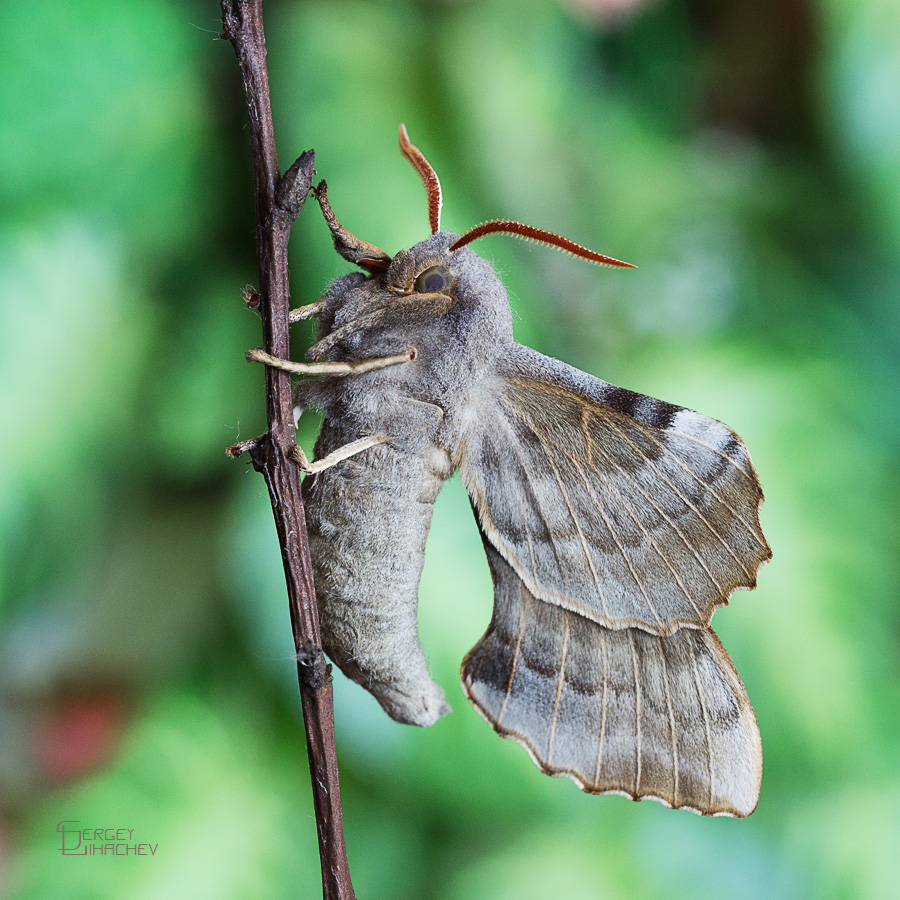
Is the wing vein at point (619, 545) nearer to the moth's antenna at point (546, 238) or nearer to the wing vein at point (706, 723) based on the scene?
the wing vein at point (706, 723)

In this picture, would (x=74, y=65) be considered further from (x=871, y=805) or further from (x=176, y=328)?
(x=871, y=805)

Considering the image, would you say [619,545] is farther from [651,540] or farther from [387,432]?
[387,432]

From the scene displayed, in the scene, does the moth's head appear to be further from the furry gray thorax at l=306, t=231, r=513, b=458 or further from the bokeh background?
the bokeh background

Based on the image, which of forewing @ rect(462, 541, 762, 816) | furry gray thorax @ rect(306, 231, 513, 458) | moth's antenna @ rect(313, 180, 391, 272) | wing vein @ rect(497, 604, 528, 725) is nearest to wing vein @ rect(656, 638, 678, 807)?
forewing @ rect(462, 541, 762, 816)

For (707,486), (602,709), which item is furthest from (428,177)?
(602,709)

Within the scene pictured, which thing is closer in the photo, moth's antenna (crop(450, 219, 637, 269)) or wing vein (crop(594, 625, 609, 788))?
moth's antenna (crop(450, 219, 637, 269))

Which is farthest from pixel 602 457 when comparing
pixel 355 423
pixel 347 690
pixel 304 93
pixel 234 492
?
pixel 304 93
